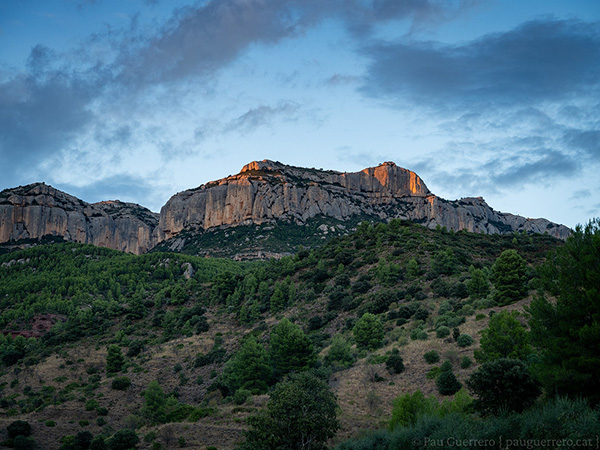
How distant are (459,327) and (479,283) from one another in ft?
38.0

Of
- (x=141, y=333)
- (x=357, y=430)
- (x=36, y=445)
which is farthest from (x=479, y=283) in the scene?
(x=141, y=333)

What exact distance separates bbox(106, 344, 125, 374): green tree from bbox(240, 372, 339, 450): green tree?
148 ft

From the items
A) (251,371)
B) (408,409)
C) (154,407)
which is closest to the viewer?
(408,409)

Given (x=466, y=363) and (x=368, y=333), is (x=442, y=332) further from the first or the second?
(x=368, y=333)

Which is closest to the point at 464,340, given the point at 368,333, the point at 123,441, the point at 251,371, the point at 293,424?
the point at 368,333

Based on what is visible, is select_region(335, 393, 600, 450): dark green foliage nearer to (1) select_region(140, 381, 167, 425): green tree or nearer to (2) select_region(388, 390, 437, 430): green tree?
(2) select_region(388, 390, 437, 430): green tree

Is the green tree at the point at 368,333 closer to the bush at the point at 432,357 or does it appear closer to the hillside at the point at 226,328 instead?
the hillside at the point at 226,328

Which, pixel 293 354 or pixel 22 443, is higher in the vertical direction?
pixel 293 354

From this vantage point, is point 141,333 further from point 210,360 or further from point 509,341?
point 509,341

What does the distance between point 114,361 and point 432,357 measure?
4680cm

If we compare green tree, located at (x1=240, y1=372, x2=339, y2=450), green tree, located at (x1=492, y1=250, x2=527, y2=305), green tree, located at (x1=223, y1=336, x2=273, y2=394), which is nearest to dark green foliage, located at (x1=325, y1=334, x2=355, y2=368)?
green tree, located at (x1=223, y1=336, x2=273, y2=394)

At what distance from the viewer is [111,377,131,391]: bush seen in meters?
53.9

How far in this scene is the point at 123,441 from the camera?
99.8ft

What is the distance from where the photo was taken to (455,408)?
22.8 metres
